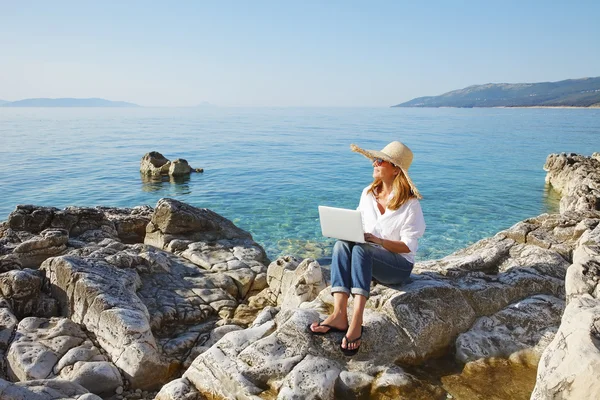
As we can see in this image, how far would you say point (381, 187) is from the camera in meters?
6.01

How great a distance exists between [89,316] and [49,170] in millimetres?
32854

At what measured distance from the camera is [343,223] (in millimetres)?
5188

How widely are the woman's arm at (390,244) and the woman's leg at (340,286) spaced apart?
26 centimetres

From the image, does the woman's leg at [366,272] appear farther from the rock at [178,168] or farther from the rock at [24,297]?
the rock at [178,168]

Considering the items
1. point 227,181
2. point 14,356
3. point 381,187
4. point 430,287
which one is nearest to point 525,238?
point 430,287

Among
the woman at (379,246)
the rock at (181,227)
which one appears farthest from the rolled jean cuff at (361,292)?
the rock at (181,227)

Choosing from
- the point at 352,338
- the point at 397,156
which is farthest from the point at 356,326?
the point at 397,156

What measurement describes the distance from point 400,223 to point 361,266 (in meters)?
0.82

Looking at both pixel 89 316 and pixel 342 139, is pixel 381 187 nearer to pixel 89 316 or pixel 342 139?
pixel 89 316

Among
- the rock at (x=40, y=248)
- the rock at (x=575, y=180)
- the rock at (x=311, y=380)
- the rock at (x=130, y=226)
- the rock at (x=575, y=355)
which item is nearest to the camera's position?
the rock at (x=575, y=355)

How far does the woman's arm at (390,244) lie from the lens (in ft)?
17.5

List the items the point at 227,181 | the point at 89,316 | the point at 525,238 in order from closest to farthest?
the point at 89,316 < the point at 525,238 < the point at 227,181

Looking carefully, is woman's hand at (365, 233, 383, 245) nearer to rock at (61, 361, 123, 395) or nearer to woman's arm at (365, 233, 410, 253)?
woman's arm at (365, 233, 410, 253)

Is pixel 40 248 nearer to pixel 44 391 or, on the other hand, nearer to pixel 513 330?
pixel 44 391
